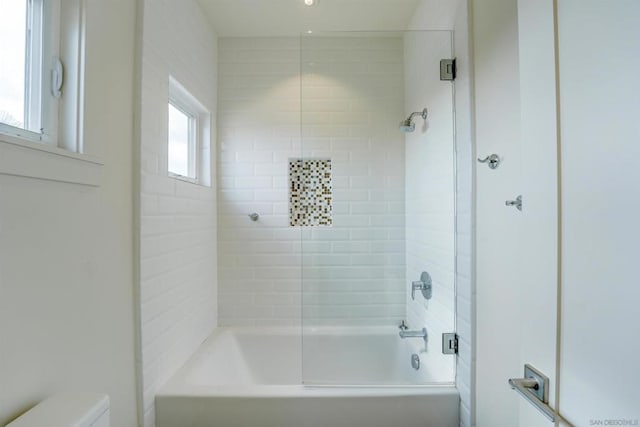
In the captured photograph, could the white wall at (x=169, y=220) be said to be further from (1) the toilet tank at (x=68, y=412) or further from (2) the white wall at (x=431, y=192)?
(2) the white wall at (x=431, y=192)

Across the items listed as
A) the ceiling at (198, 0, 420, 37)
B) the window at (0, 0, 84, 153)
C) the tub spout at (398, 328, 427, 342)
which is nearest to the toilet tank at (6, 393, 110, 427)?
the window at (0, 0, 84, 153)

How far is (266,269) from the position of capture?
256cm

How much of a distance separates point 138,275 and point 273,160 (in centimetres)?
140

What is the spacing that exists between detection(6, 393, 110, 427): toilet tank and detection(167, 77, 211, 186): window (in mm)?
1283

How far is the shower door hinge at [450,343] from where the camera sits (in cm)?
160

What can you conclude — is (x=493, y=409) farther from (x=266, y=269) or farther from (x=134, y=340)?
(x=266, y=269)

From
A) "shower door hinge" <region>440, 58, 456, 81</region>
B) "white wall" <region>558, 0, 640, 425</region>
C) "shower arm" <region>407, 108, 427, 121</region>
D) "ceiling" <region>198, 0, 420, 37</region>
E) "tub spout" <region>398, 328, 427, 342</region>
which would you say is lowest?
"tub spout" <region>398, 328, 427, 342</region>

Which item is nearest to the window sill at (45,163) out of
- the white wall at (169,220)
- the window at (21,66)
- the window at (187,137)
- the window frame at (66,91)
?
the window frame at (66,91)

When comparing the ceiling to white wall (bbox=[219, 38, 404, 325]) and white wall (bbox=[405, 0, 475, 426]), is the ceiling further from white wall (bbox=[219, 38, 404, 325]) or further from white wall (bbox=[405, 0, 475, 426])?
white wall (bbox=[405, 0, 475, 426])

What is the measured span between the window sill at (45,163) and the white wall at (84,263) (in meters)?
0.03

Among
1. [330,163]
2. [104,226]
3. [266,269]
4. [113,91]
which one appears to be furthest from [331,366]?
[113,91]

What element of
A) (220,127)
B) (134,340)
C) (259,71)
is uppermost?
(259,71)

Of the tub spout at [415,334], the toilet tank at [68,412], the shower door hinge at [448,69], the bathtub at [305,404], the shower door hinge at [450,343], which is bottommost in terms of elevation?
the bathtub at [305,404]

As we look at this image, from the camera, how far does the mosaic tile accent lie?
2434 mm
